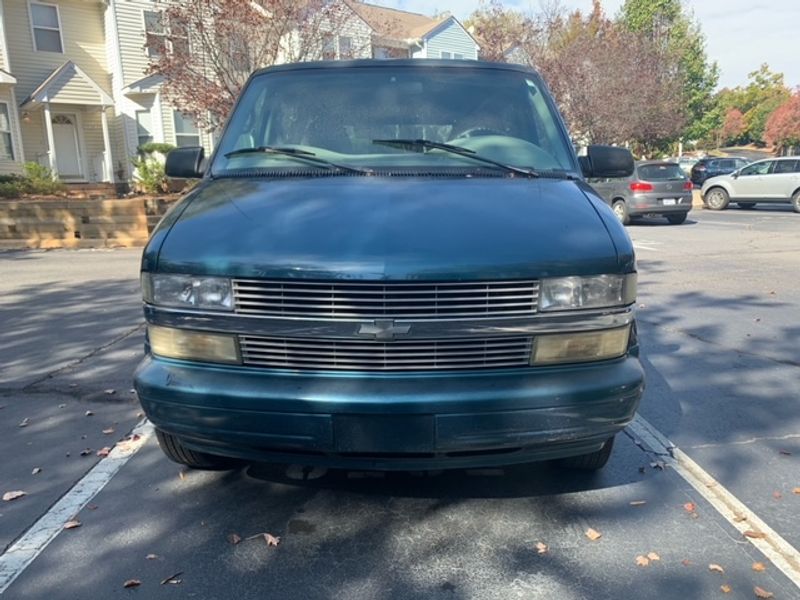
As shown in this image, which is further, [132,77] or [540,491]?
[132,77]

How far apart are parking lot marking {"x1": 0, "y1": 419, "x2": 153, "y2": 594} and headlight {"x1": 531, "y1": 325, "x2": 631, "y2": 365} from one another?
2.24 m

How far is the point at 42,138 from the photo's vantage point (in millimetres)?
20500

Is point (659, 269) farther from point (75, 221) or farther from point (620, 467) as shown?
point (75, 221)

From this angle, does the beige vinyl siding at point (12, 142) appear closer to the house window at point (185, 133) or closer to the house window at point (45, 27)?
the house window at point (45, 27)

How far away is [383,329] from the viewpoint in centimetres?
244

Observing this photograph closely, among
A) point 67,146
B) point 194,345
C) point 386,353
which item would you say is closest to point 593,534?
point 386,353

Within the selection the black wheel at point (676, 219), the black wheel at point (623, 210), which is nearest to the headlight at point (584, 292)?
the black wheel at point (623, 210)

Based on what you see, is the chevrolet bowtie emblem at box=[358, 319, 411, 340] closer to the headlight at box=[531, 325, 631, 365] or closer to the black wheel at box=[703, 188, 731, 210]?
the headlight at box=[531, 325, 631, 365]

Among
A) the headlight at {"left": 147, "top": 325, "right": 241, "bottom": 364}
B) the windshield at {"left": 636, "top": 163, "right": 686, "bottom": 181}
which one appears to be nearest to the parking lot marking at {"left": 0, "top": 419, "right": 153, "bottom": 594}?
the headlight at {"left": 147, "top": 325, "right": 241, "bottom": 364}

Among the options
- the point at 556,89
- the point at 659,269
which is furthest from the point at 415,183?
the point at 556,89

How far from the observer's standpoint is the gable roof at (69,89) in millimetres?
19156

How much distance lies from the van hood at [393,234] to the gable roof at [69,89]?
19.6 m

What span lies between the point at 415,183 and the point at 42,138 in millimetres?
21434

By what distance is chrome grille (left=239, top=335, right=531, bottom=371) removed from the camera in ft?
8.11
